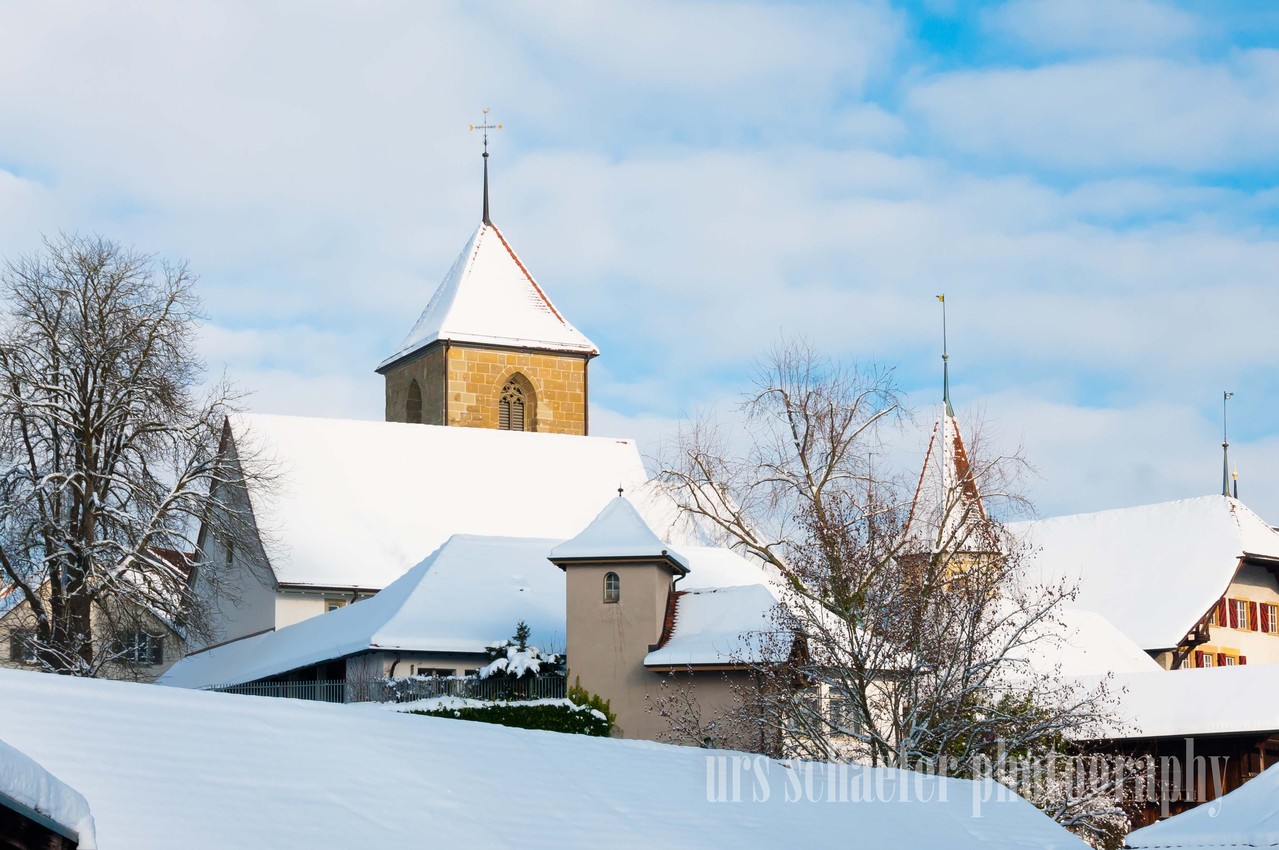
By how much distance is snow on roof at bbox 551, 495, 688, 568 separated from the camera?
32750 mm

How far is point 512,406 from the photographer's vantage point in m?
59.6

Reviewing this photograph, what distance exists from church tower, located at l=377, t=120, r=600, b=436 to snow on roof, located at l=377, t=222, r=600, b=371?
0.11ft

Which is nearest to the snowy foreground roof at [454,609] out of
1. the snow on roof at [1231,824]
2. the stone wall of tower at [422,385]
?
→ the snow on roof at [1231,824]

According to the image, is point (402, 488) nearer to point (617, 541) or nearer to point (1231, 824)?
point (617, 541)

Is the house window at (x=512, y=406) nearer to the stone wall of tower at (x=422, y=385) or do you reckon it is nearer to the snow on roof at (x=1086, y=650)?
the stone wall of tower at (x=422, y=385)

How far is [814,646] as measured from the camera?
27.7 metres

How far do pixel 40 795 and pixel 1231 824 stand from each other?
50.3 feet

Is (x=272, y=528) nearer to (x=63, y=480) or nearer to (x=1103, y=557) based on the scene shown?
(x=63, y=480)

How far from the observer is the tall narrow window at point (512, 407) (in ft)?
194

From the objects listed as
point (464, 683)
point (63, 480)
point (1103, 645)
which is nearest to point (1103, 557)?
point (1103, 645)

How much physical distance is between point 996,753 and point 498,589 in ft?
38.5

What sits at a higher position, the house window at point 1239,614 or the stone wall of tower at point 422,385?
the stone wall of tower at point 422,385

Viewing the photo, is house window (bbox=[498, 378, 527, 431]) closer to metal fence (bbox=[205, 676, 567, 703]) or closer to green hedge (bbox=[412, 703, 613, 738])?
metal fence (bbox=[205, 676, 567, 703])

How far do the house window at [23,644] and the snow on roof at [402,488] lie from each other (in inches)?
366
